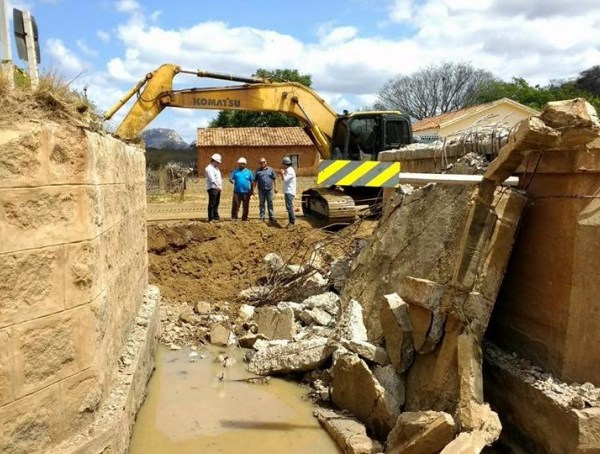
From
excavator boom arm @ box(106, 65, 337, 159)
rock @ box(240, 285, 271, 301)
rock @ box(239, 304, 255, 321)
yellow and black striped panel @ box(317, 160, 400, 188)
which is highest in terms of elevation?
excavator boom arm @ box(106, 65, 337, 159)

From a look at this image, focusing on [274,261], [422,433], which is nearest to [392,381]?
[422,433]

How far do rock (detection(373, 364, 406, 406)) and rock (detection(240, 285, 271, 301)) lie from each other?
150 inches

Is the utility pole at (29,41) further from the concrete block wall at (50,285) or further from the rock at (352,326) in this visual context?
the rock at (352,326)

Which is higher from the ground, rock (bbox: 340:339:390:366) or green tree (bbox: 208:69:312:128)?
green tree (bbox: 208:69:312:128)

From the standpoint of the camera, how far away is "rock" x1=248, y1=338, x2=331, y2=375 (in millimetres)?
5930

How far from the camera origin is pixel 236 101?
12.6 metres

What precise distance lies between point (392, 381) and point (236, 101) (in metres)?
9.20

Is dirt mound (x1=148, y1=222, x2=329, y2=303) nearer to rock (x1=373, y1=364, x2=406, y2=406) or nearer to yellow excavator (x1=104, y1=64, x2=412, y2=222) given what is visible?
yellow excavator (x1=104, y1=64, x2=412, y2=222)

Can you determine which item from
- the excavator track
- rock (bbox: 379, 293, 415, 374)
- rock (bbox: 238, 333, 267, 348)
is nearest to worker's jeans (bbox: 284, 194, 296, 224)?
the excavator track

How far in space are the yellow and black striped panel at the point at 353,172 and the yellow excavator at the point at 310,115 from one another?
529cm

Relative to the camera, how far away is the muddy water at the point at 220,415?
4746 mm

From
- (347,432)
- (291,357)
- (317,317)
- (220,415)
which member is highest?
(317,317)

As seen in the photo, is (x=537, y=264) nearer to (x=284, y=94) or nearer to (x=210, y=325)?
(x=210, y=325)

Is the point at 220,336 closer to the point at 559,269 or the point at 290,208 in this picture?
the point at 559,269
